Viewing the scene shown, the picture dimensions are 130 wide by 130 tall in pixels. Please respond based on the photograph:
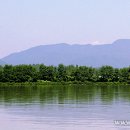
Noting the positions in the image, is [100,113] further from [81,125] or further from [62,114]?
[81,125]

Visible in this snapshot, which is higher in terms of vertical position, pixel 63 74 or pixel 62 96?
pixel 63 74

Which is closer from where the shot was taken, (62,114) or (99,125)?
(99,125)

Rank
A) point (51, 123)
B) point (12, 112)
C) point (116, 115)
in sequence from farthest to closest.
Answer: point (12, 112), point (116, 115), point (51, 123)

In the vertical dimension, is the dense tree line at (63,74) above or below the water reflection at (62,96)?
above

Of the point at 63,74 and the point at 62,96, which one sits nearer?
the point at 62,96

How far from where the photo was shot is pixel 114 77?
135m

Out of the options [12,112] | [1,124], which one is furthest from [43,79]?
[1,124]

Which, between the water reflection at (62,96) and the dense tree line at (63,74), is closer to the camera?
the water reflection at (62,96)

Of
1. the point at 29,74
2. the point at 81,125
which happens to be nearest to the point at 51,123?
the point at 81,125

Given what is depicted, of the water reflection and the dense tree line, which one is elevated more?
the dense tree line

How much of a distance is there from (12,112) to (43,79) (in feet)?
311

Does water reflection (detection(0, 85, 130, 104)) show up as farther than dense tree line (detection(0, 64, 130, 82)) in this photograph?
No

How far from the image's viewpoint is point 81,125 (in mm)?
29812

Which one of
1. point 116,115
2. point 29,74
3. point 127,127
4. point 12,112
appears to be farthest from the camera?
point 29,74
